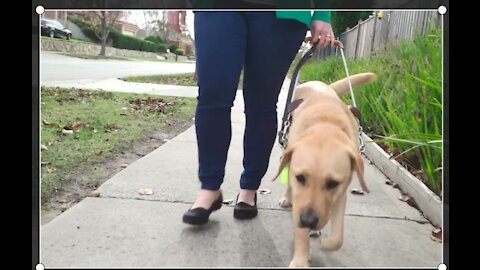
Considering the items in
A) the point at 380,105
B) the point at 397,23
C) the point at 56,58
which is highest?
the point at 397,23

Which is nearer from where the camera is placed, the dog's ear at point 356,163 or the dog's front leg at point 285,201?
the dog's ear at point 356,163

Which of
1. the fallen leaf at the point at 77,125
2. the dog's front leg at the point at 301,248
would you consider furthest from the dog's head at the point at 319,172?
the fallen leaf at the point at 77,125

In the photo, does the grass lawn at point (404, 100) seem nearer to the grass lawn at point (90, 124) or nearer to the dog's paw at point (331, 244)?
the dog's paw at point (331, 244)

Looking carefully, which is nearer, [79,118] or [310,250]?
[310,250]

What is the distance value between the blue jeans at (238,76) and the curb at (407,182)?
24.9 inches

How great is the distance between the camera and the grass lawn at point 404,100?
73.9 inches

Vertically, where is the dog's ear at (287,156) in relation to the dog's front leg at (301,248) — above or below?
above

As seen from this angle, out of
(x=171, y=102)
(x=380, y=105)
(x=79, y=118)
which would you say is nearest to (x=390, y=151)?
(x=380, y=105)

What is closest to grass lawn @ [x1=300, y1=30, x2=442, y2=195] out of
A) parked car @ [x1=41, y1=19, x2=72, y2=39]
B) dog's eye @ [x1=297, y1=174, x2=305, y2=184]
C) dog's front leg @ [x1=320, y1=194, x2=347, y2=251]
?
dog's front leg @ [x1=320, y1=194, x2=347, y2=251]

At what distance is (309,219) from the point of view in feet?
4.41
